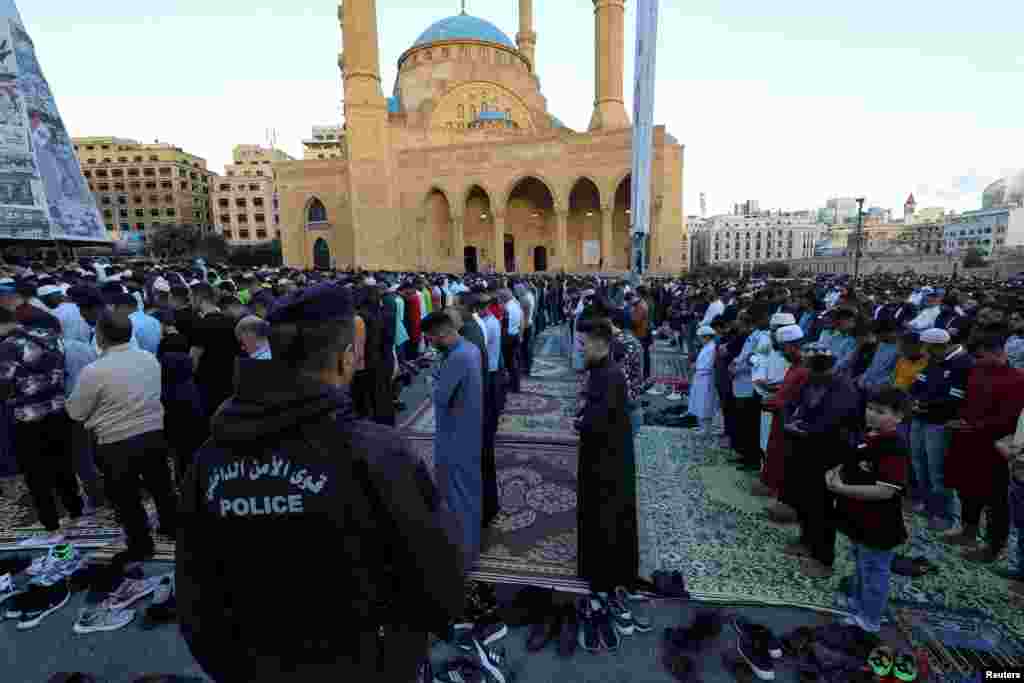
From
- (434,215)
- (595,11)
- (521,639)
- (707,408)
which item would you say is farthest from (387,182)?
(521,639)

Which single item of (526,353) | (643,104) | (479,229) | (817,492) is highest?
(643,104)

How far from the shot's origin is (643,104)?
12906 mm

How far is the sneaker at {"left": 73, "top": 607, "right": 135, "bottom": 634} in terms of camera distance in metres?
2.80

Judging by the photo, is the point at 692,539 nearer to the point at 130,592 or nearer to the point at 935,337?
the point at 935,337

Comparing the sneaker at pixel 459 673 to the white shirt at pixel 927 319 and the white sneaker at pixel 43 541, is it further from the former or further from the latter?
the white shirt at pixel 927 319

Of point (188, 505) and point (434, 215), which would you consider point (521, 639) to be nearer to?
point (188, 505)

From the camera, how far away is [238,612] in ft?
3.90

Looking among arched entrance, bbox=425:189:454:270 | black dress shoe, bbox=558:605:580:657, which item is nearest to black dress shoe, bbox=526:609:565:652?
black dress shoe, bbox=558:605:580:657

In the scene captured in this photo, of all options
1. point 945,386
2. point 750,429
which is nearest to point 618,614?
point 750,429

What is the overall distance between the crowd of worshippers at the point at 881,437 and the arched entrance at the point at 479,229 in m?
29.8

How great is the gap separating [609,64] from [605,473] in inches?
1278

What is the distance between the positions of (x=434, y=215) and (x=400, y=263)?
4447 millimetres

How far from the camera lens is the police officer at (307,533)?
3.55 ft

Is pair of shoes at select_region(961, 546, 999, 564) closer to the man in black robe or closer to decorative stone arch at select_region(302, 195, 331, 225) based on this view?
the man in black robe
